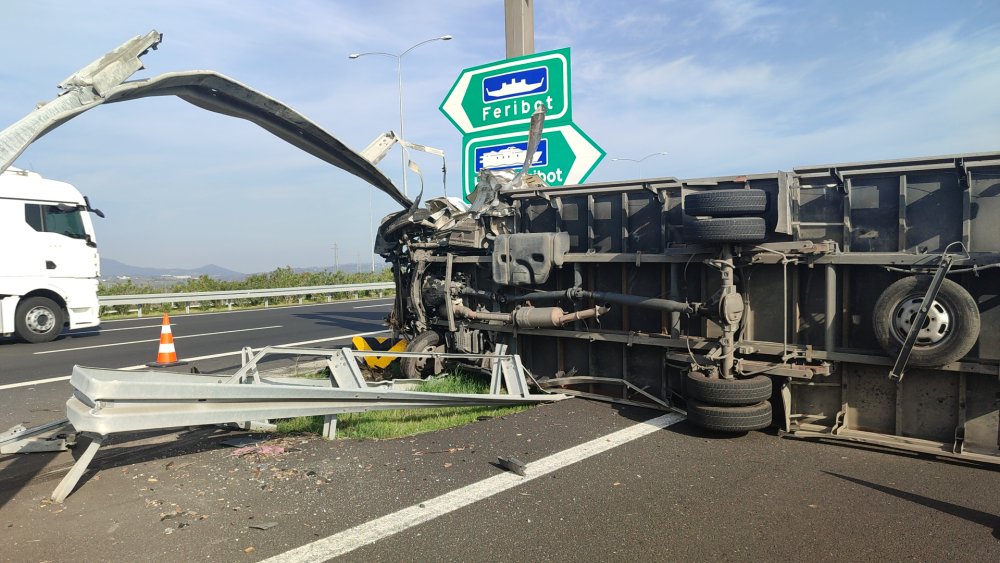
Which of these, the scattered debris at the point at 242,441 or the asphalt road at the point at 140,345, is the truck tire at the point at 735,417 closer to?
the scattered debris at the point at 242,441

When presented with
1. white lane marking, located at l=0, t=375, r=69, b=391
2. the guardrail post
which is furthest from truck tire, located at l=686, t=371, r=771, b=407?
white lane marking, located at l=0, t=375, r=69, b=391

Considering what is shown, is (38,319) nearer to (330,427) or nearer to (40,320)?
(40,320)

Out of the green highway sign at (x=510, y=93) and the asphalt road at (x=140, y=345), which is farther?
the green highway sign at (x=510, y=93)

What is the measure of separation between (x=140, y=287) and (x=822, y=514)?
2869cm

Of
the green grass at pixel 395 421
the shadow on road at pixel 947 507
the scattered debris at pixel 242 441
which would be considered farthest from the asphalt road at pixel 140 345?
the shadow on road at pixel 947 507

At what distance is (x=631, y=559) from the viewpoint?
11.1 feet

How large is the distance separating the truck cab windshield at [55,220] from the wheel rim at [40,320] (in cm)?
169

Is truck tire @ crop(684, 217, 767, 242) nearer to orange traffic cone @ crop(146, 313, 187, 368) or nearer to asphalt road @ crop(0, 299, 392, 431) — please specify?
asphalt road @ crop(0, 299, 392, 431)

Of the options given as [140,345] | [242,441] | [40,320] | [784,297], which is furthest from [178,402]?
[40,320]

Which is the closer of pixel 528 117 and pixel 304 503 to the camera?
pixel 304 503

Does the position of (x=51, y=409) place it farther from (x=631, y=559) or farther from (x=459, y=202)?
(x=631, y=559)

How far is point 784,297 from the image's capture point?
5.69 m

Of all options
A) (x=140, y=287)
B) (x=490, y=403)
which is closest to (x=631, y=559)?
(x=490, y=403)

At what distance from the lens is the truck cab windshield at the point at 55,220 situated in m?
13.6
